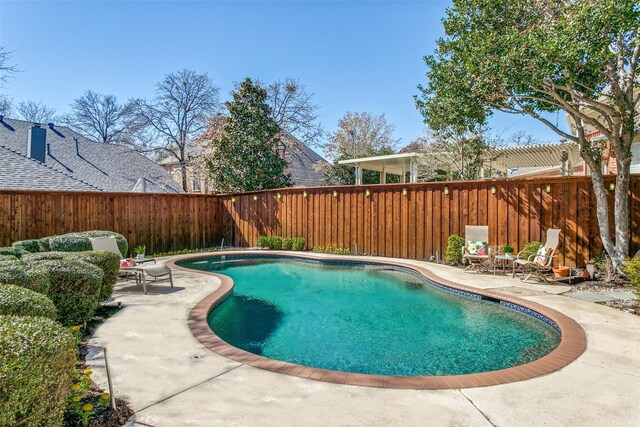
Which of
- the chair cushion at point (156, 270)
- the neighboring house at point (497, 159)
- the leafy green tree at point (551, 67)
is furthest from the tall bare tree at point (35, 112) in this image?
the leafy green tree at point (551, 67)

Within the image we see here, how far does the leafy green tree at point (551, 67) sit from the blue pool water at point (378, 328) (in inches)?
140

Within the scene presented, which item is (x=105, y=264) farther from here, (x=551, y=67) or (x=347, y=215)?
(x=551, y=67)

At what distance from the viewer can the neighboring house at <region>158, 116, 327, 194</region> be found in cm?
2097

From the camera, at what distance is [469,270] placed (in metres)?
8.66

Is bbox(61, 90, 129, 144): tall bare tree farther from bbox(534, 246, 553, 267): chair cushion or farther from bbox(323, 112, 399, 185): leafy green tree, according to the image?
bbox(534, 246, 553, 267): chair cushion

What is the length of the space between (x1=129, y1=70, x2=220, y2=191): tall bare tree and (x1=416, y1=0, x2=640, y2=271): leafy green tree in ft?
55.5

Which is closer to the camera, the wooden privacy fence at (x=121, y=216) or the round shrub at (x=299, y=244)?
the wooden privacy fence at (x=121, y=216)

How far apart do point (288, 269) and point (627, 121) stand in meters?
8.01

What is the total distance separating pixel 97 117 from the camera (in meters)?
28.0

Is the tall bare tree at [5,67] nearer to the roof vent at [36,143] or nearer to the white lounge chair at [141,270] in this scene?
the roof vent at [36,143]

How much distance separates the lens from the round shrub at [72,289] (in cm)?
424

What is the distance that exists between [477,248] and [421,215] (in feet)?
6.41

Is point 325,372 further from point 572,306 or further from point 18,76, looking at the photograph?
point 18,76

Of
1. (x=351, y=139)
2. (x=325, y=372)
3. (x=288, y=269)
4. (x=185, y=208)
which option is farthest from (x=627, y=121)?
(x=351, y=139)
